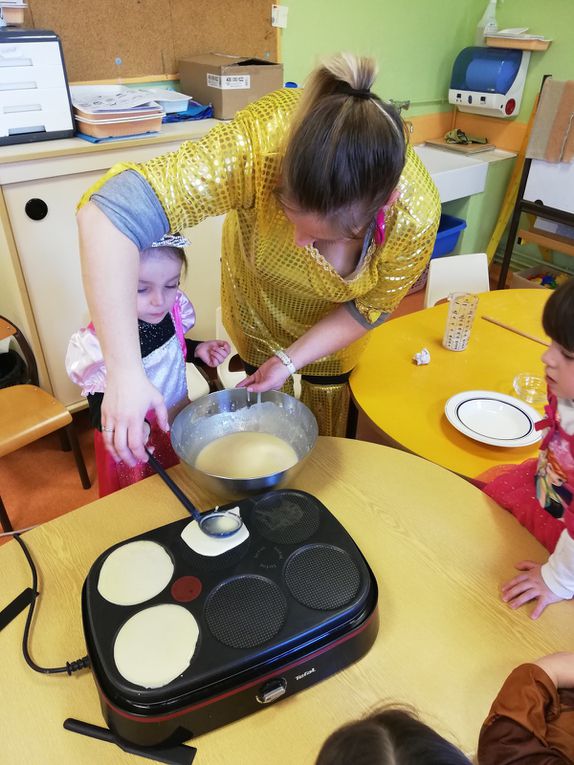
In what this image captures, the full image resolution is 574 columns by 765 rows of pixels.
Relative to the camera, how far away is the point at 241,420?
45.3 inches

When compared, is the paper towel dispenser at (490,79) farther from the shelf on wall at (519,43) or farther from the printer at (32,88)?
the printer at (32,88)

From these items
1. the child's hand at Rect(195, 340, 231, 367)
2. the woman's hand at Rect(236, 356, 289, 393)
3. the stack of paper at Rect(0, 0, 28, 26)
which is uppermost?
the stack of paper at Rect(0, 0, 28, 26)

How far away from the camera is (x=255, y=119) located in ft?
3.17

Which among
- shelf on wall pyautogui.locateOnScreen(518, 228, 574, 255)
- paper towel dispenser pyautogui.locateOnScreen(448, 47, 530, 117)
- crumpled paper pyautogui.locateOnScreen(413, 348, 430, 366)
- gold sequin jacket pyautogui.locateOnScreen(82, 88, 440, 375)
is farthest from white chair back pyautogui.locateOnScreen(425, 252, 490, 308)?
paper towel dispenser pyautogui.locateOnScreen(448, 47, 530, 117)

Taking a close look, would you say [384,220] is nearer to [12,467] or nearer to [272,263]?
[272,263]

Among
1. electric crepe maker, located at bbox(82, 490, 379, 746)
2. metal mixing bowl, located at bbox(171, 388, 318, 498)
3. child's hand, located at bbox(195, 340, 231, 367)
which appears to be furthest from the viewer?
child's hand, located at bbox(195, 340, 231, 367)

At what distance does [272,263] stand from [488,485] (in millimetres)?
633

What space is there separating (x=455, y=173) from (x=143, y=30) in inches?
69.5

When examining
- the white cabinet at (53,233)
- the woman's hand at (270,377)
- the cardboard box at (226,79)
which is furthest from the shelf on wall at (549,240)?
the woman's hand at (270,377)

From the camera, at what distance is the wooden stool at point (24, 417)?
5.72 feet

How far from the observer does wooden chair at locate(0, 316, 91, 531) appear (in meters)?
1.75

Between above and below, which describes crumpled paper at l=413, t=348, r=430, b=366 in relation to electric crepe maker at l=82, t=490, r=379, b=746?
below

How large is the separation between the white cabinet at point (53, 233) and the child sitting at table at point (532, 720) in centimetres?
162

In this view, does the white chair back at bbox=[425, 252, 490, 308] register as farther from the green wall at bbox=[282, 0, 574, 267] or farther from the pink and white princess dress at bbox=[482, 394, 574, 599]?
the green wall at bbox=[282, 0, 574, 267]
